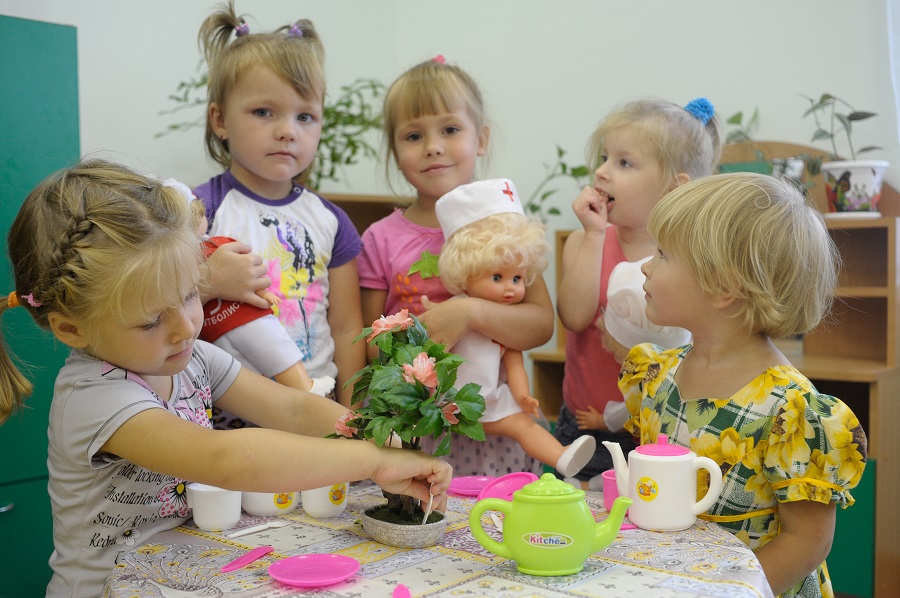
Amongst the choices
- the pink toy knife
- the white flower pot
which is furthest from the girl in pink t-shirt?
the white flower pot

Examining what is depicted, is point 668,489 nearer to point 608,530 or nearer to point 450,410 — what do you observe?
point 608,530

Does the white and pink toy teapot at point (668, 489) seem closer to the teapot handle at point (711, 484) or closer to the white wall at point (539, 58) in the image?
the teapot handle at point (711, 484)

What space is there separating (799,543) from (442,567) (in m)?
0.56

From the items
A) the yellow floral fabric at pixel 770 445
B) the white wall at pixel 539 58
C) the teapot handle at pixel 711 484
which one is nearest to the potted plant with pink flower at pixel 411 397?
the teapot handle at pixel 711 484

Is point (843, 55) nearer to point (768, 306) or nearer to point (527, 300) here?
point (527, 300)

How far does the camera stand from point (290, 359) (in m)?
1.60

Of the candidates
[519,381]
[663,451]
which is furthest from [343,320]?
[663,451]

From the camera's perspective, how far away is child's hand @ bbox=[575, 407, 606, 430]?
6.03ft

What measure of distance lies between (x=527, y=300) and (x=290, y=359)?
0.52 m

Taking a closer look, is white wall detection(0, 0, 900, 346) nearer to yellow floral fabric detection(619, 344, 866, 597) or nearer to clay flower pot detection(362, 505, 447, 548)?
yellow floral fabric detection(619, 344, 866, 597)

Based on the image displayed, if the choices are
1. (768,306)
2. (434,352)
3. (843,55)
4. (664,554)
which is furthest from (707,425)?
(843,55)

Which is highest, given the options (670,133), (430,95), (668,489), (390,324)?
(430,95)

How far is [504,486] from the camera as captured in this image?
1341 millimetres

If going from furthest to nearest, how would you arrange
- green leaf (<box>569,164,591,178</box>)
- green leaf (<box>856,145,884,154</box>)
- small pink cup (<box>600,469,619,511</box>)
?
1. green leaf (<box>569,164,591,178</box>)
2. green leaf (<box>856,145,884,154</box>)
3. small pink cup (<box>600,469,619,511</box>)
